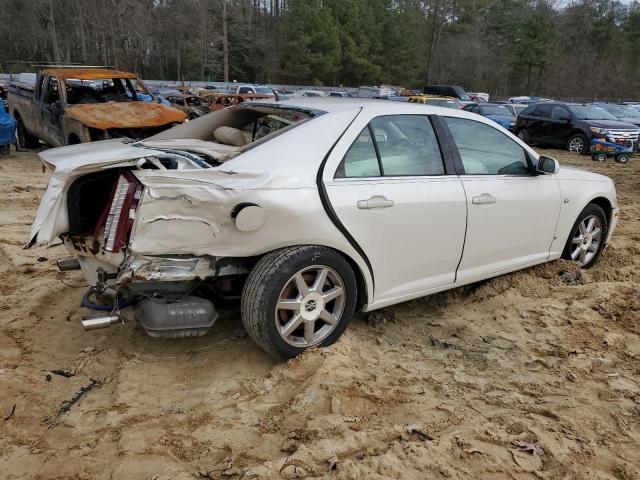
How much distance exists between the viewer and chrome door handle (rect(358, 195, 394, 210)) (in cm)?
339

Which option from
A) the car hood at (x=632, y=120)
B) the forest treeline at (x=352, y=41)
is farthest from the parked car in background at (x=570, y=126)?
the forest treeline at (x=352, y=41)

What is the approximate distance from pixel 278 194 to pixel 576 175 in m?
3.09

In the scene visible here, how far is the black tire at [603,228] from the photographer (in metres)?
5.02

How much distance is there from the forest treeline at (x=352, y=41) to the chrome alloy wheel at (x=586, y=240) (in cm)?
4187

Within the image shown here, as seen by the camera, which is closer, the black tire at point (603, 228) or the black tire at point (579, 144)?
the black tire at point (603, 228)

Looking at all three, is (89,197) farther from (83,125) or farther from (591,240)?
(83,125)

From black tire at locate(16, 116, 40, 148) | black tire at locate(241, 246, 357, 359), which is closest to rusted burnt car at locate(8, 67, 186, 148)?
black tire at locate(16, 116, 40, 148)

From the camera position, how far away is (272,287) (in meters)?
3.11

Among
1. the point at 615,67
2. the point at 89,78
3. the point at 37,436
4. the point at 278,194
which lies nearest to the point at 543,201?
the point at 278,194

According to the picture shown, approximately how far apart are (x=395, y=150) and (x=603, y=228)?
2825mm

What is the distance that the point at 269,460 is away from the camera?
254 centimetres

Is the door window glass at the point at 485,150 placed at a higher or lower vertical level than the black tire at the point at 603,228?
higher

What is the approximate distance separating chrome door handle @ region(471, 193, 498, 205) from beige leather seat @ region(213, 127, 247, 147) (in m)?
1.75

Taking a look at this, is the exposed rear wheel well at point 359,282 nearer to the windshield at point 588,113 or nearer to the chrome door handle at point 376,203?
the chrome door handle at point 376,203
